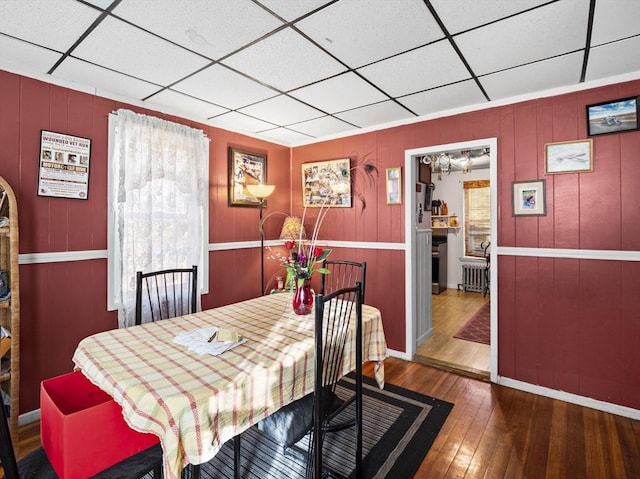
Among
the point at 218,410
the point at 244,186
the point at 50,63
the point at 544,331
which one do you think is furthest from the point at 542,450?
the point at 50,63

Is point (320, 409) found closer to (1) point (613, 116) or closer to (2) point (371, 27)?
(2) point (371, 27)

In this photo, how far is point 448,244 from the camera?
6.77 m

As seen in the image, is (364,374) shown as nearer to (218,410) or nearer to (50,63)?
(218,410)

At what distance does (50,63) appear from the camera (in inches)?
84.4

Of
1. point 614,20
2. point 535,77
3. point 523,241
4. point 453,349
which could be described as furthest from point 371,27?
point 453,349

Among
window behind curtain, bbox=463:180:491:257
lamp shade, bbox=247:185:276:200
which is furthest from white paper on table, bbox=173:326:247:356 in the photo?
window behind curtain, bbox=463:180:491:257

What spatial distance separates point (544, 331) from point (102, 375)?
3.03m

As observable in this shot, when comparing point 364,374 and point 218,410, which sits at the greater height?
point 218,410

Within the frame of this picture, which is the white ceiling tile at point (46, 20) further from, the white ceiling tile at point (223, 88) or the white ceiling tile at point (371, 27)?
the white ceiling tile at point (371, 27)

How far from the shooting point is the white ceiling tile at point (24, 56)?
1928mm

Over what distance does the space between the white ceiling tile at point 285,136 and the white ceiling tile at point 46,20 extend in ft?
6.70

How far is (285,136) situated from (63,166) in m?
2.23

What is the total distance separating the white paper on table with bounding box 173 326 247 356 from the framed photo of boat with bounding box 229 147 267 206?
2.07 m

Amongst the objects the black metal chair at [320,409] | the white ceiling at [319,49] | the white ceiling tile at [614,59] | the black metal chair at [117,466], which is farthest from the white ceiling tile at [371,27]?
the black metal chair at [117,466]
